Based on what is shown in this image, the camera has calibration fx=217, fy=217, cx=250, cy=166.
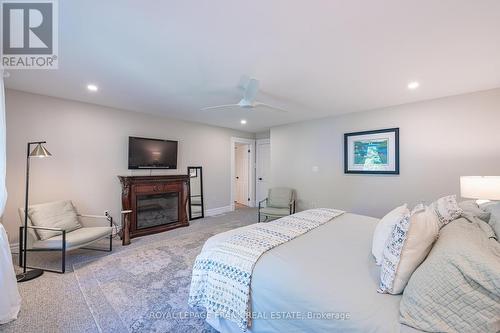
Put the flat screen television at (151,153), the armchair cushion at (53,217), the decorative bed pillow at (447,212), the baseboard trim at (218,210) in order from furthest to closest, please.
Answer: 1. the baseboard trim at (218,210)
2. the flat screen television at (151,153)
3. the armchair cushion at (53,217)
4. the decorative bed pillow at (447,212)

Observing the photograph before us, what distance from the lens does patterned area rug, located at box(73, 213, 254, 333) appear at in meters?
1.79

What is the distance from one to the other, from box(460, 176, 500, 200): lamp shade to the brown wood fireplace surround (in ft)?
15.0

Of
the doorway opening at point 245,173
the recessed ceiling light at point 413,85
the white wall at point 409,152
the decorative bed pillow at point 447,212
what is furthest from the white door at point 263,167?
the decorative bed pillow at point 447,212

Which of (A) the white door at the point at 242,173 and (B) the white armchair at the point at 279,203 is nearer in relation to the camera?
(B) the white armchair at the point at 279,203

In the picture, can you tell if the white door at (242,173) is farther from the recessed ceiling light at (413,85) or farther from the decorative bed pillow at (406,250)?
the decorative bed pillow at (406,250)

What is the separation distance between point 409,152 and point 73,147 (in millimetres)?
5780

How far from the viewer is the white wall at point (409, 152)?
317 cm

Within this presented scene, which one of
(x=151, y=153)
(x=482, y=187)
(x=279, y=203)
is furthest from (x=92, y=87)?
(x=482, y=187)

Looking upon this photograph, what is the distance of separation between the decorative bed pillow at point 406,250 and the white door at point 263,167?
5.44 meters

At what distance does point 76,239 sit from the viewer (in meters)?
2.81

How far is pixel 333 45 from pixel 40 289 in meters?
3.84

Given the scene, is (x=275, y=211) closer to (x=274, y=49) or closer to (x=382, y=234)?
(x=382, y=234)

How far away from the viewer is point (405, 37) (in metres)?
1.91

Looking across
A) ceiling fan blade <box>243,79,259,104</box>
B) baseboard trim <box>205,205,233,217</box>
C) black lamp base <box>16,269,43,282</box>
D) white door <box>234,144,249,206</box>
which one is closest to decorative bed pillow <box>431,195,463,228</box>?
ceiling fan blade <box>243,79,259,104</box>
